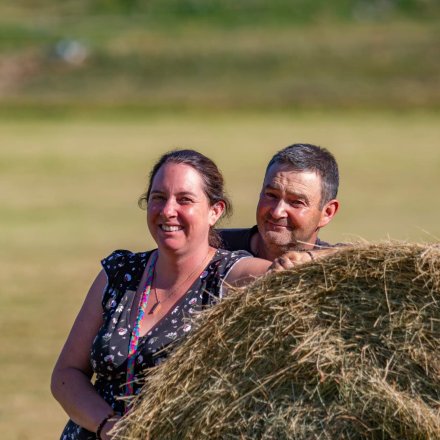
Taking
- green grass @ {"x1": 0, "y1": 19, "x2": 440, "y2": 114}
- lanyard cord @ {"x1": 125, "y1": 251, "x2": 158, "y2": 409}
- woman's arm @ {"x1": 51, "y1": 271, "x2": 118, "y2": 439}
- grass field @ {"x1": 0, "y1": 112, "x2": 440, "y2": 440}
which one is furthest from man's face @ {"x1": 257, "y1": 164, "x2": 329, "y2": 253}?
→ green grass @ {"x1": 0, "y1": 19, "x2": 440, "y2": 114}

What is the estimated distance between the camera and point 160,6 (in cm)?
8175

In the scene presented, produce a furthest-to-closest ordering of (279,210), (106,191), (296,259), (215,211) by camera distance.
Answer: (106,191) → (279,210) → (215,211) → (296,259)

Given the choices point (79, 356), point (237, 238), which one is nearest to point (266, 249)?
point (237, 238)

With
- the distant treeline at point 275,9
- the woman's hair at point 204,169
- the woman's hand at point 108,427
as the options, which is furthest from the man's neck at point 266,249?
the distant treeline at point 275,9

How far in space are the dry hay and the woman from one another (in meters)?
0.31

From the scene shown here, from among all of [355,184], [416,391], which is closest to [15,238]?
[355,184]

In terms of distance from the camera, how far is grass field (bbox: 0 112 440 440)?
10.9 m

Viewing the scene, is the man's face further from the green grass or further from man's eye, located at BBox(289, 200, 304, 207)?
the green grass

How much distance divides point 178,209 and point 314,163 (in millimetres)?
747

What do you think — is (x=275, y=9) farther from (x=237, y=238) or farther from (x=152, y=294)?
(x=152, y=294)

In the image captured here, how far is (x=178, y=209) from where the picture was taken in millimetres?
4969

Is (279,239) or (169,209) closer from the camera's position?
(169,209)

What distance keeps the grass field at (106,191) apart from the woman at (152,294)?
2.13 feet

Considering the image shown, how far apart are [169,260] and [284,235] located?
60 centimetres
